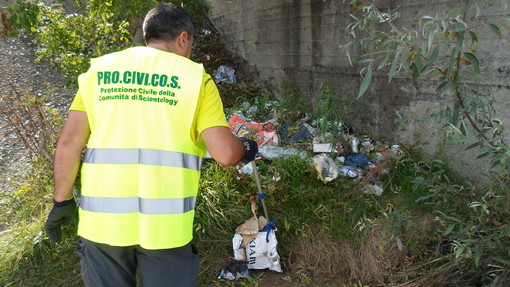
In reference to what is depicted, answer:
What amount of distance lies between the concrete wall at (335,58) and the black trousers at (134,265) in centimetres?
159

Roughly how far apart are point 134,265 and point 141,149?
1.88 ft

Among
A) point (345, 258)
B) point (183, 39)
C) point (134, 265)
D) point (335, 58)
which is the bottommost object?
point (345, 258)

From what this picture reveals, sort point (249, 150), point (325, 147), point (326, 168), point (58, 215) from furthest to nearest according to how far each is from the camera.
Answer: point (325, 147) → point (326, 168) → point (249, 150) → point (58, 215)

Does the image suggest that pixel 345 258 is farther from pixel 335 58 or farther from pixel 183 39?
pixel 335 58

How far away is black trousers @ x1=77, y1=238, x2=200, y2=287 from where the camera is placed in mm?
1704

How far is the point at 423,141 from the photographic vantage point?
3.53 meters

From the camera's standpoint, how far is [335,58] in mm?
4402

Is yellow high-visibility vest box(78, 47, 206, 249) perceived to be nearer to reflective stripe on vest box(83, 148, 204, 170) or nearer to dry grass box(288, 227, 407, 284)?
reflective stripe on vest box(83, 148, 204, 170)

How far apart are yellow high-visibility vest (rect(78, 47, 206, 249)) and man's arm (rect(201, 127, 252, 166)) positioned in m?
0.08

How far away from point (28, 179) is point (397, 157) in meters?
3.40

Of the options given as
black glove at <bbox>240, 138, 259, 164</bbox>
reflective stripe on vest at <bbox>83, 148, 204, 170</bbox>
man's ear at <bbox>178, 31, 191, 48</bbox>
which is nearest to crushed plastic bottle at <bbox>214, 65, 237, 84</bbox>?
black glove at <bbox>240, 138, 259, 164</bbox>

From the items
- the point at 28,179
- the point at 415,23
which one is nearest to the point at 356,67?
the point at 415,23

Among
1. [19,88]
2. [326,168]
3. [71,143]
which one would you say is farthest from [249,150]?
[19,88]

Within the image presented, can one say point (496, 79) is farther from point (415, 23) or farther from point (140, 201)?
point (140, 201)
